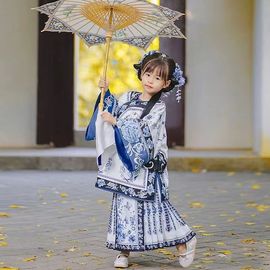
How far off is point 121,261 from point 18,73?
884cm

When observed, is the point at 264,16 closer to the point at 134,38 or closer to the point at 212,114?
the point at 212,114

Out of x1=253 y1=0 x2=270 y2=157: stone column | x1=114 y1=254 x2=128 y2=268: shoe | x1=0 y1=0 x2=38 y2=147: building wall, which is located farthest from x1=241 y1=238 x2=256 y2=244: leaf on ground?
x1=0 y1=0 x2=38 y2=147: building wall

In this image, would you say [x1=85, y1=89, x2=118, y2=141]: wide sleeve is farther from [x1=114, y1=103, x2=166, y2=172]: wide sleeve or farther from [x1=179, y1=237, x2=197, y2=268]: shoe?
[x1=179, y1=237, x2=197, y2=268]: shoe

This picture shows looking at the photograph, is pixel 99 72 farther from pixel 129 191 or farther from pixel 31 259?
pixel 129 191

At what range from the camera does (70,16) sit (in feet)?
19.1

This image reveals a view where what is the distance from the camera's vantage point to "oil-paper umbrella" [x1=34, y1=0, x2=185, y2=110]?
18.3 feet

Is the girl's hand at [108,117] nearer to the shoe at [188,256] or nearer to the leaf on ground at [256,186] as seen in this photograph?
the shoe at [188,256]

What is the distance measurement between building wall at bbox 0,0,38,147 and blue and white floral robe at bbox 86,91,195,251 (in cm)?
858

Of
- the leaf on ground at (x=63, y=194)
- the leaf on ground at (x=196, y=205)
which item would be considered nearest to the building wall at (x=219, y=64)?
the leaf on ground at (x=63, y=194)

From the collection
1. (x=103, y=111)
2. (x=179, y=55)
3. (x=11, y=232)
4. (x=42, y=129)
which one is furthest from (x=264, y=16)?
(x=103, y=111)

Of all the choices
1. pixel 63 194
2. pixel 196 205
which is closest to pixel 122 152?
pixel 196 205

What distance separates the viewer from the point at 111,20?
5.66 meters

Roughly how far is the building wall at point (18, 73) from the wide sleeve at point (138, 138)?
8683 millimetres

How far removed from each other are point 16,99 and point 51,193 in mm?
4629
